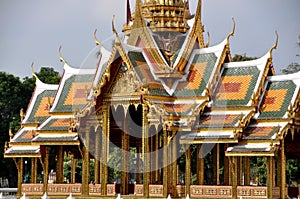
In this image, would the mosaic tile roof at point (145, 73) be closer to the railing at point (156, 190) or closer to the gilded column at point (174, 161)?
the gilded column at point (174, 161)

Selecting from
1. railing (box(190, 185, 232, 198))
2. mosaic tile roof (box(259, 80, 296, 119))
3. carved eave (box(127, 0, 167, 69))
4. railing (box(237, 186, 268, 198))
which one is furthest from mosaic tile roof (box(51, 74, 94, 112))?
railing (box(237, 186, 268, 198))

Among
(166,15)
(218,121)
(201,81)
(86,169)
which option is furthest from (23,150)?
(218,121)

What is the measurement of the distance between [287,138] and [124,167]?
6.12m

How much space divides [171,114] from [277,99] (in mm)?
3855

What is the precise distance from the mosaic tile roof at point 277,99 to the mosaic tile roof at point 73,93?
7.02m

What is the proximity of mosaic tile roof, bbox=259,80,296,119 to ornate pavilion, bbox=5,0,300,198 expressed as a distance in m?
0.04

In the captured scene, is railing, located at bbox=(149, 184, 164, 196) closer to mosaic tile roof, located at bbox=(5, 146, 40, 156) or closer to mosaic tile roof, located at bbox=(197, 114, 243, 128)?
mosaic tile roof, located at bbox=(197, 114, 243, 128)

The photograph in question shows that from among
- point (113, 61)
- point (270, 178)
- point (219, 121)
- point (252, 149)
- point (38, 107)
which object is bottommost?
point (270, 178)

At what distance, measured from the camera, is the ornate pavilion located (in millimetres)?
29547

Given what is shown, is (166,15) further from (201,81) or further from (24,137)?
(24,137)

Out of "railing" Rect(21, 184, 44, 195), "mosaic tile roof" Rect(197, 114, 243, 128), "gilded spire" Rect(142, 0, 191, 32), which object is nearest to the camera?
"mosaic tile roof" Rect(197, 114, 243, 128)

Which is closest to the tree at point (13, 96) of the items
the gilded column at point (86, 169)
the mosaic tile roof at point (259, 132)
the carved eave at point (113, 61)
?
the gilded column at point (86, 169)

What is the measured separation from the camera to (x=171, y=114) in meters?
30.0

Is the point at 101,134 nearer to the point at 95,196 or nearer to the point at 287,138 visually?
the point at 95,196
